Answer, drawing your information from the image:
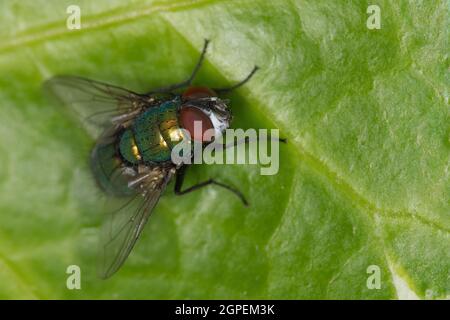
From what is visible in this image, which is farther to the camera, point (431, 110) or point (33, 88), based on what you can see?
point (33, 88)

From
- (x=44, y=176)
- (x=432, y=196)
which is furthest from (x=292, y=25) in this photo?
(x=44, y=176)

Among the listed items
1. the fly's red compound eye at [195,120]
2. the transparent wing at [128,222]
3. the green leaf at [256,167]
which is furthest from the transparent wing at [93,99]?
the transparent wing at [128,222]

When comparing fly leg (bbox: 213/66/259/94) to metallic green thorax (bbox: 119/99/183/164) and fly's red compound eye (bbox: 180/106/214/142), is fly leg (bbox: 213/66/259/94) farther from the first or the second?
metallic green thorax (bbox: 119/99/183/164)

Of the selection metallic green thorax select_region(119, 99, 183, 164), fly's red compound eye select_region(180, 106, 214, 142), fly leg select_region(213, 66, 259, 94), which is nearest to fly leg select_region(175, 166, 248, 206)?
metallic green thorax select_region(119, 99, 183, 164)

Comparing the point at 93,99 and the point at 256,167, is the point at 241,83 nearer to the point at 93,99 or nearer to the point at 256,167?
the point at 256,167

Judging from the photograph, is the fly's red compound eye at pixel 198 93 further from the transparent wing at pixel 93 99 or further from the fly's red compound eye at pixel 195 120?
the transparent wing at pixel 93 99

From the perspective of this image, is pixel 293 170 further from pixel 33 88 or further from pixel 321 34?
pixel 33 88

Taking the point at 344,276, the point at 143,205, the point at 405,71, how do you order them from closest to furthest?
1. the point at 405,71
2. the point at 344,276
3. the point at 143,205

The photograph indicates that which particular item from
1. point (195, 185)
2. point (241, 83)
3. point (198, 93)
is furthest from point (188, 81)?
point (195, 185)

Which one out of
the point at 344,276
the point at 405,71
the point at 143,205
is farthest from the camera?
the point at 143,205
